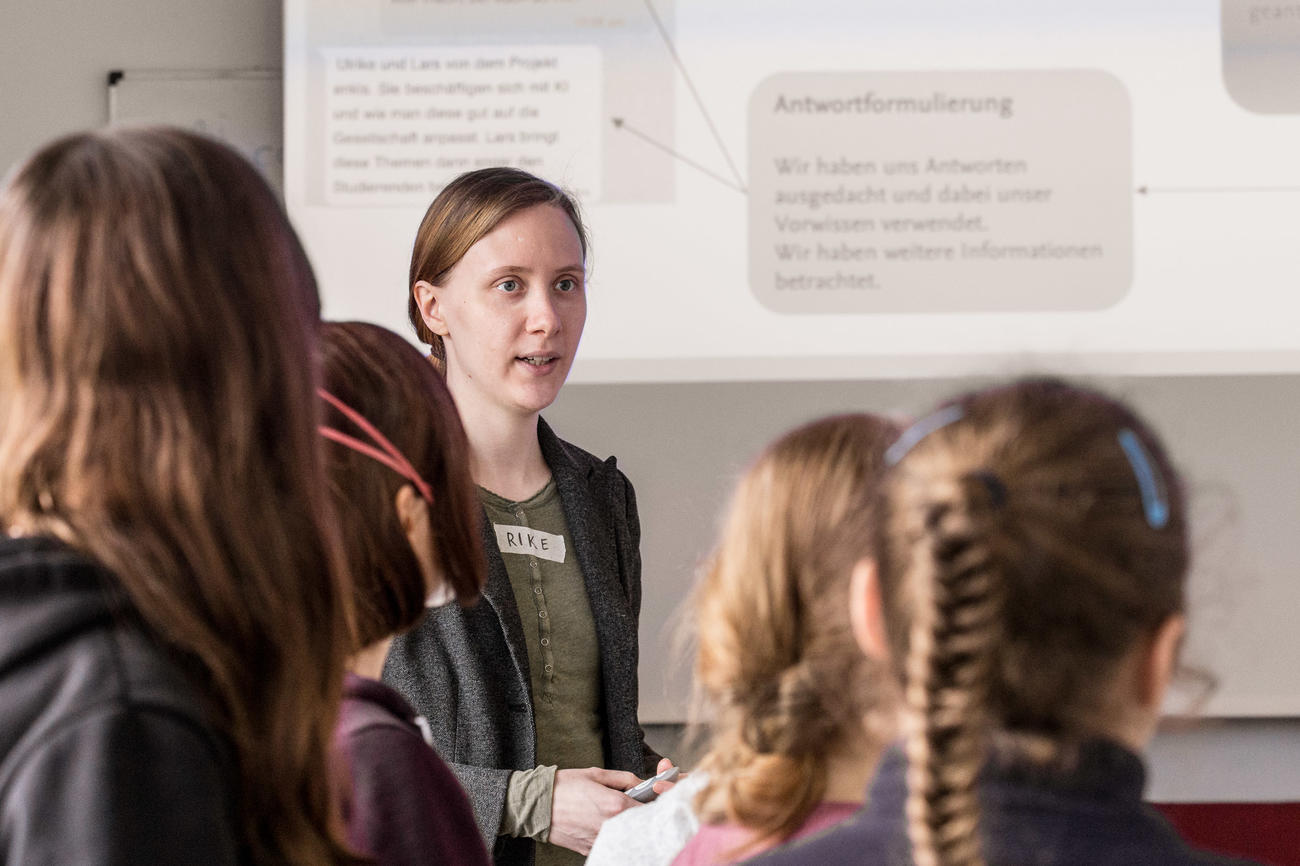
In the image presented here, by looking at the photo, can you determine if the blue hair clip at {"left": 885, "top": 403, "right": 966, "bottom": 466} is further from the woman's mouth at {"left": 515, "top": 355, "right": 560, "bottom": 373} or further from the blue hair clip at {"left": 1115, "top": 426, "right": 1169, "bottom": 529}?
the woman's mouth at {"left": 515, "top": 355, "right": 560, "bottom": 373}

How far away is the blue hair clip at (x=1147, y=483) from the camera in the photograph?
29.3 inches

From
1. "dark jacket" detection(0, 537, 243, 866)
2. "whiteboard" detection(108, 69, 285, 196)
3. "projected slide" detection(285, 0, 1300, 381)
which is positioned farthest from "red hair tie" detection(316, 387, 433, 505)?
"whiteboard" detection(108, 69, 285, 196)

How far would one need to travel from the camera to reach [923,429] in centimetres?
79

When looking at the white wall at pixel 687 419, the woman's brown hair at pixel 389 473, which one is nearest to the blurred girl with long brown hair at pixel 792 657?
the woman's brown hair at pixel 389 473

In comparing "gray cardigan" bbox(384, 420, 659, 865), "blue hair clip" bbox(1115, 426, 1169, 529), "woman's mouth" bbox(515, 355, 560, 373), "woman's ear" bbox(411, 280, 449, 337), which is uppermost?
"woman's ear" bbox(411, 280, 449, 337)

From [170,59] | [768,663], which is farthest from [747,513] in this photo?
[170,59]

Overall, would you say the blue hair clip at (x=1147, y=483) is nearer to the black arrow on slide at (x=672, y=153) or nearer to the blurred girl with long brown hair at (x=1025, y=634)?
the blurred girl with long brown hair at (x=1025, y=634)

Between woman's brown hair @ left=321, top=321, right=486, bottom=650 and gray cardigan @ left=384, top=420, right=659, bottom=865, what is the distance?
1.81 feet

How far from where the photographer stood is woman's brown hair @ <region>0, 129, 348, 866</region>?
0.69 meters

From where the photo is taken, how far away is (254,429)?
72 centimetres

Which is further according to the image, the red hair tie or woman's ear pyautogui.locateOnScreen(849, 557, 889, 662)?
the red hair tie

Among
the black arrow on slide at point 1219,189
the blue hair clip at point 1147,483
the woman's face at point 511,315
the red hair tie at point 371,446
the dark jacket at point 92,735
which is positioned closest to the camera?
the dark jacket at point 92,735

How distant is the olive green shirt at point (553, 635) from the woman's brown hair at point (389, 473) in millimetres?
618

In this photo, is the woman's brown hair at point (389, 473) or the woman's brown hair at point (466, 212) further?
the woman's brown hair at point (466, 212)
